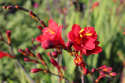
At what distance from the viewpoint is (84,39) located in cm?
81

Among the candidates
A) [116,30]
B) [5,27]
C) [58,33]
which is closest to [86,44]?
[58,33]

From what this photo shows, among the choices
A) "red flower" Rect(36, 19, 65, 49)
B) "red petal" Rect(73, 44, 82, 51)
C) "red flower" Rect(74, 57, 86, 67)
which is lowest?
"red flower" Rect(74, 57, 86, 67)

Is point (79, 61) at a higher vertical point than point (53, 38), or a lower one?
lower

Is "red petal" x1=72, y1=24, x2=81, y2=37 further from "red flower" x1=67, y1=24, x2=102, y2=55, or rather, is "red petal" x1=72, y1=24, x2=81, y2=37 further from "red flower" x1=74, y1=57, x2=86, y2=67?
"red flower" x1=74, y1=57, x2=86, y2=67

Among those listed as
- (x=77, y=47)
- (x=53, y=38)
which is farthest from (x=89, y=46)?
(x=53, y=38)

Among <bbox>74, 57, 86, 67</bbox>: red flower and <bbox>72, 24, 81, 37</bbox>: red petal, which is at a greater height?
<bbox>72, 24, 81, 37</bbox>: red petal

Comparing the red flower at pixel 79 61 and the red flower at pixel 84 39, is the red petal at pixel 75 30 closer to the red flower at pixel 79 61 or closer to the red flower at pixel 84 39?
the red flower at pixel 84 39

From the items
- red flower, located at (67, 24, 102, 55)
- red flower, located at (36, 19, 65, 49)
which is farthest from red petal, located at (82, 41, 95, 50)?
red flower, located at (36, 19, 65, 49)

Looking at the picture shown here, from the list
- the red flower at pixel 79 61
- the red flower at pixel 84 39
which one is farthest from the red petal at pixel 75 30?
the red flower at pixel 79 61

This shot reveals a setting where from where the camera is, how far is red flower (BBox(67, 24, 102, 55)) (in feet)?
2.39

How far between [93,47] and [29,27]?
2.09m

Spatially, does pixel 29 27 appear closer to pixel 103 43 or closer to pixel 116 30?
pixel 103 43

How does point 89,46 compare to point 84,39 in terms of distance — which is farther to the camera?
point 84,39

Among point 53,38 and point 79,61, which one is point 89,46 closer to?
point 79,61
